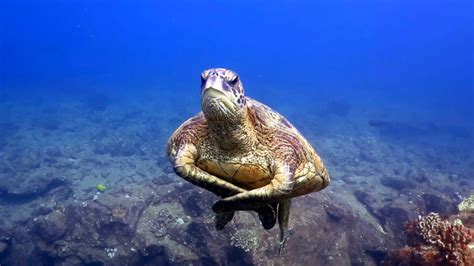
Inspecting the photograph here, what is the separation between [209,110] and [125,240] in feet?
24.7

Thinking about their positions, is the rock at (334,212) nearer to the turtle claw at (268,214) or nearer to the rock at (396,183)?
the turtle claw at (268,214)

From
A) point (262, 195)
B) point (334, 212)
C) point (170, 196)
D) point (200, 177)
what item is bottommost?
point (262, 195)

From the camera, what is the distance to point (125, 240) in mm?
9383

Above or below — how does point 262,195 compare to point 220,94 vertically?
below

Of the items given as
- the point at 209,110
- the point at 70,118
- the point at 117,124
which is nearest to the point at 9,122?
the point at 70,118

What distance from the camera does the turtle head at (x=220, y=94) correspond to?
3.12 m

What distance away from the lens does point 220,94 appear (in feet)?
10.3

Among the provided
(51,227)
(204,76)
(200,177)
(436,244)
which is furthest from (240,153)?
(51,227)

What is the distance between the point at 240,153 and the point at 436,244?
458 cm

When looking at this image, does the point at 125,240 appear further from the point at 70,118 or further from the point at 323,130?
the point at 70,118

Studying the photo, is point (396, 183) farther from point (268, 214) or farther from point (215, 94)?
point (215, 94)

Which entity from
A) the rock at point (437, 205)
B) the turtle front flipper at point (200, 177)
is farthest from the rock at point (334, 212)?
the turtle front flipper at point (200, 177)

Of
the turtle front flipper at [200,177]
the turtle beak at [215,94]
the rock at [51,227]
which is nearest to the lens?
the turtle beak at [215,94]

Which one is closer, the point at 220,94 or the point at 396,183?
the point at 220,94
